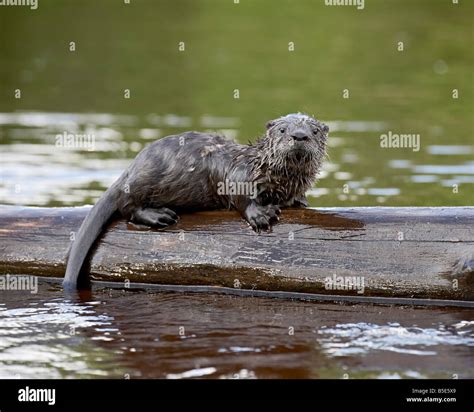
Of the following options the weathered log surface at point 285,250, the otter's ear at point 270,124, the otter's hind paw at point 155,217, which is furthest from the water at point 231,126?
the otter's ear at point 270,124

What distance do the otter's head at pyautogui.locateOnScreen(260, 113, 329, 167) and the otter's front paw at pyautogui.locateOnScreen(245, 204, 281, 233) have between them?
14.0 inches

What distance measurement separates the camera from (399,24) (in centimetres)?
2608

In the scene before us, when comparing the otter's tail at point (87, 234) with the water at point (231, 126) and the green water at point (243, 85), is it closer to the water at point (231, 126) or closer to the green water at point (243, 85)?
the water at point (231, 126)

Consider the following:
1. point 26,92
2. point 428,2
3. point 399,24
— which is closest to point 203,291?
point 26,92

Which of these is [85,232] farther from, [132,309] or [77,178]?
[77,178]

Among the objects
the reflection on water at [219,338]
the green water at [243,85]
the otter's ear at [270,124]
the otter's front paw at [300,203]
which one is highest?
the green water at [243,85]

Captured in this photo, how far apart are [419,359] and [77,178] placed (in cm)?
695

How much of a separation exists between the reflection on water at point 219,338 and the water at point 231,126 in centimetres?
2

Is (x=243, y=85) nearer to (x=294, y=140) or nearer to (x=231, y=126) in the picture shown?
(x=231, y=126)

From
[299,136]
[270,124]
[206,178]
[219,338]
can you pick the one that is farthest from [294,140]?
[219,338]

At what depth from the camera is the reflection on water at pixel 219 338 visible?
6.13m

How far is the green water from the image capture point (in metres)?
12.6

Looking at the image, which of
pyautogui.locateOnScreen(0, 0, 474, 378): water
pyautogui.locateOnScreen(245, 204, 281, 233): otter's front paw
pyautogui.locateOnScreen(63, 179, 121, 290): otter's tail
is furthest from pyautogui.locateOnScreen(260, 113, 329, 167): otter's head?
pyautogui.locateOnScreen(63, 179, 121, 290): otter's tail

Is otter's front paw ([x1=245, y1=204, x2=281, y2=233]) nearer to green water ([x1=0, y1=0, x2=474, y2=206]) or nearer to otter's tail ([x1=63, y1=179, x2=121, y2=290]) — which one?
otter's tail ([x1=63, y1=179, x2=121, y2=290])
